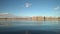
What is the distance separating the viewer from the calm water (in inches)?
82.5

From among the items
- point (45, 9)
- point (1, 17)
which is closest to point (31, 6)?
point (45, 9)

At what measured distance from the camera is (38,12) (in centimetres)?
213

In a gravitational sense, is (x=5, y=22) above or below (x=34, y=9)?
below

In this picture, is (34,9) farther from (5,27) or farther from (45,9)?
(5,27)

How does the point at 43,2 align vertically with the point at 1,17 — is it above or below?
above

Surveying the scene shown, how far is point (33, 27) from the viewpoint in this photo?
7.08ft

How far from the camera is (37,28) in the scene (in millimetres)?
2273

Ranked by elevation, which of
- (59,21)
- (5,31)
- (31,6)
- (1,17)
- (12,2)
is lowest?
(5,31)

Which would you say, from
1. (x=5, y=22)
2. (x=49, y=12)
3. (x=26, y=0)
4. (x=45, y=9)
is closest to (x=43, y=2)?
(x=45, y=9)

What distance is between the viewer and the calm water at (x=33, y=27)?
6.87 feet

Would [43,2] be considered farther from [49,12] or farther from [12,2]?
[12,2]

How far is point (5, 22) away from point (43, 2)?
1.38 m

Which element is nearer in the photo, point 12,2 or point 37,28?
point 12,2

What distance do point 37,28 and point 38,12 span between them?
1.81ft
